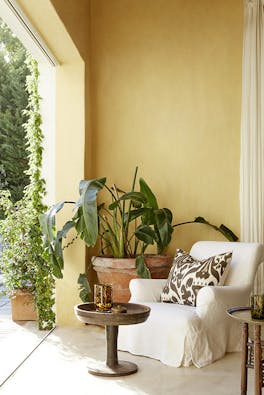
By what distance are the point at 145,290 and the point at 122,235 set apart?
75 centimetres

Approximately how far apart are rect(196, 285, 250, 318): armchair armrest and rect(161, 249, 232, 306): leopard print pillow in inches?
4.6

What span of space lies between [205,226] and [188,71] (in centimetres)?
143

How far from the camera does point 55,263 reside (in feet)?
17.0

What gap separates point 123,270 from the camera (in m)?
5.28

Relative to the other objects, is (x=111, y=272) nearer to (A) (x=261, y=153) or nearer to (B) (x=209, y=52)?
(A) (x=261, y=153)

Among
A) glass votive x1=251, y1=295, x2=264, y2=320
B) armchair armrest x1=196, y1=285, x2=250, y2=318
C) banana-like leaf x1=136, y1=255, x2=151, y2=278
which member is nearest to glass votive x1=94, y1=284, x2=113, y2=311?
armchair armrest x1=196, y1=285, x2=250, y2=318

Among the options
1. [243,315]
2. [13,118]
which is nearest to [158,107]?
[243,315]

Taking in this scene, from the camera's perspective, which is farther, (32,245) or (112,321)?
(32,245)

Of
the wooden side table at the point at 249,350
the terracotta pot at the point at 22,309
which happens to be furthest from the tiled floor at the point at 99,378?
the terracotta pot at the point at 22,309

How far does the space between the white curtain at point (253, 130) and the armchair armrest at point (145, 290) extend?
1.12 meters

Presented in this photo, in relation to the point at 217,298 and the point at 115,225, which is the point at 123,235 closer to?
the point at 115,225

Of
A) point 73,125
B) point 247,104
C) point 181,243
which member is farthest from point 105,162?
point 247,104

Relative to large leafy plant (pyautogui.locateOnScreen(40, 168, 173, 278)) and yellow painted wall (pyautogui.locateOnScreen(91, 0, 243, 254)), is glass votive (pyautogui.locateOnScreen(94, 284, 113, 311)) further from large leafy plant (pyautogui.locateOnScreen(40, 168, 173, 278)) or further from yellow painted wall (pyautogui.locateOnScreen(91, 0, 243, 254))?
yellow painted wall (pyautogui.locateOnScreen(91, 0, 243, 254))

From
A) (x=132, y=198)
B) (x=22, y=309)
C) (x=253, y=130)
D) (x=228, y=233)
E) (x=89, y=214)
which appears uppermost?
(x=253, y=130)
